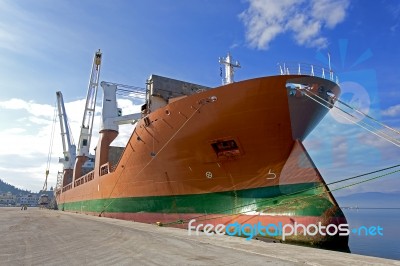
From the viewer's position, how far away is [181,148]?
591 inches

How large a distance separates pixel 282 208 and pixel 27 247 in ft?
29.0

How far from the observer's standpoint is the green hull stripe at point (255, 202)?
1200cm

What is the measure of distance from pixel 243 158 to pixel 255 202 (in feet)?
6.43

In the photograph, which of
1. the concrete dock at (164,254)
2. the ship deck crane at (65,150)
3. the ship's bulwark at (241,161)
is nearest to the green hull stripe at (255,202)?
the ship's bulwark at (241,161)

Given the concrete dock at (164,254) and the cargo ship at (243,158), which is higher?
the cargo ship at (243,158)

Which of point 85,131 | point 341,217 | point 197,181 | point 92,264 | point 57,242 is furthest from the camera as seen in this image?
point 85,131

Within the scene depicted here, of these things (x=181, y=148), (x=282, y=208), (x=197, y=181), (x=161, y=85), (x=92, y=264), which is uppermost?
(x=161, y=85)

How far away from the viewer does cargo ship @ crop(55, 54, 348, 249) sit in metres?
12.5

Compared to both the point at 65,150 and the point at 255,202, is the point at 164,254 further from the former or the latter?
the point at 65,150

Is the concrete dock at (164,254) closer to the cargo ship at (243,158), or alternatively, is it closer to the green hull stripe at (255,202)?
the green hull stripe at (255,202)

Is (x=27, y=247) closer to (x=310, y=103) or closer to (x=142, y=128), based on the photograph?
(x=142, y=128)

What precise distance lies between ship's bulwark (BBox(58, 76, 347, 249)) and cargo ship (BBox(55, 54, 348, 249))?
0.12ft

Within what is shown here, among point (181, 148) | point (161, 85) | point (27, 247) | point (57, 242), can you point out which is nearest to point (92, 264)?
point (27, 247)

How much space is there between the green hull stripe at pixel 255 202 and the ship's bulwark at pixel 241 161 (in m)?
0.04
